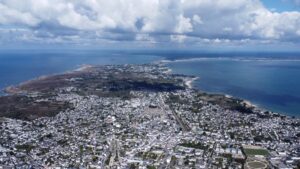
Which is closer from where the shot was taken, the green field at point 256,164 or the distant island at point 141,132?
the green field at point 256,164

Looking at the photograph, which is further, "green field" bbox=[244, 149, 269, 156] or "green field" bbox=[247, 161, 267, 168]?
"green field" bbox=[244, 149, 269, 156]

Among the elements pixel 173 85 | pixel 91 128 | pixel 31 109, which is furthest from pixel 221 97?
pixel 31 109

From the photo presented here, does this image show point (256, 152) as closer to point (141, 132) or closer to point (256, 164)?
point (256, 164)

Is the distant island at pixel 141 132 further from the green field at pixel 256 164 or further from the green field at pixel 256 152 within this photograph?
the green field at pixel 256 164

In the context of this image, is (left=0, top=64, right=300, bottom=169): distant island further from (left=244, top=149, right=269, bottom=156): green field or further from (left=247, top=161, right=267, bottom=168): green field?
(left=247, top=161, right=267, bottom=168): green field

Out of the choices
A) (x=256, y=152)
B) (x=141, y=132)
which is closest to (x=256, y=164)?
(x=256, y=152)

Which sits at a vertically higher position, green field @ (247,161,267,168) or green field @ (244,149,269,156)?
green field @ (244,149,269,156)

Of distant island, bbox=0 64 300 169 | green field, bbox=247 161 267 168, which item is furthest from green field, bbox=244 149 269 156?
green field, bbox=247 161 267 168

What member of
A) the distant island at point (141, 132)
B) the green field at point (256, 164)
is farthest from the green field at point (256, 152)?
the green field at point (256, 164)
